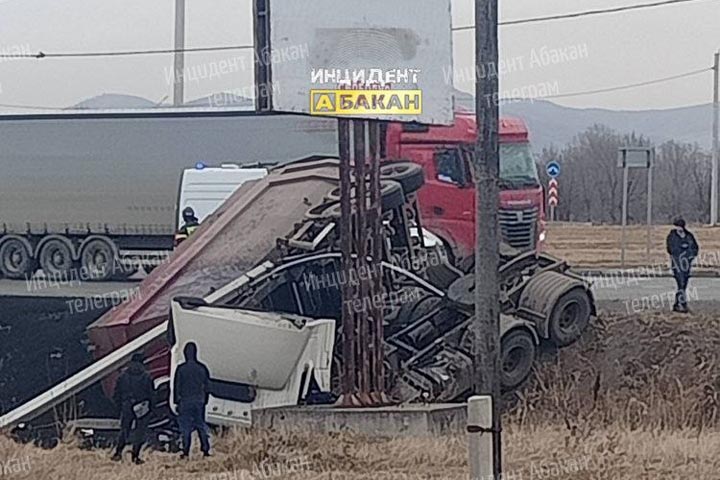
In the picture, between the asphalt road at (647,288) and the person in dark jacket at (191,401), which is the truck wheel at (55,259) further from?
the person in dark jacket at (191,401)

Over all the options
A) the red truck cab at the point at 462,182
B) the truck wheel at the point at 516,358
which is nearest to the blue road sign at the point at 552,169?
the red truck cab at the point at 462,182

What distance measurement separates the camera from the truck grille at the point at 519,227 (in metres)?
23.1

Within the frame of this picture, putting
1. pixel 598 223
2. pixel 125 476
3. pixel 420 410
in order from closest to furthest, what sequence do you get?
pixel 125 476 → pixel 420 410 → pixel 598 223

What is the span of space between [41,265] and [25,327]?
8685mm

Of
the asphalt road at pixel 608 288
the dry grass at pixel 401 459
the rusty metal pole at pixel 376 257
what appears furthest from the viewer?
the asphalt road at pixel 608 288

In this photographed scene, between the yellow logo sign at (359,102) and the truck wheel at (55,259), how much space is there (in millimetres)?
19969

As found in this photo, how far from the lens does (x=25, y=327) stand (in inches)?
933

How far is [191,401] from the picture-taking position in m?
13.8

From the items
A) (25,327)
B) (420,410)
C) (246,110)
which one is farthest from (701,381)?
(246,110)

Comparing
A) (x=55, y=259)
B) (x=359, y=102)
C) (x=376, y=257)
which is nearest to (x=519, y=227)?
(x=376, y=257)

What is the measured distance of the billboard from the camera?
41.8 ft

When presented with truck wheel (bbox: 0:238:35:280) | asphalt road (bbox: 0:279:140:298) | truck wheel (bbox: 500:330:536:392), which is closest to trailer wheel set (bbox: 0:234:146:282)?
truck wheel (bbox: 0:238:35:280)

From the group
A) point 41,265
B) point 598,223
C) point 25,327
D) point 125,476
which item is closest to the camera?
point 125,476

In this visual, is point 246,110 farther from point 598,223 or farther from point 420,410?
point 598,223
